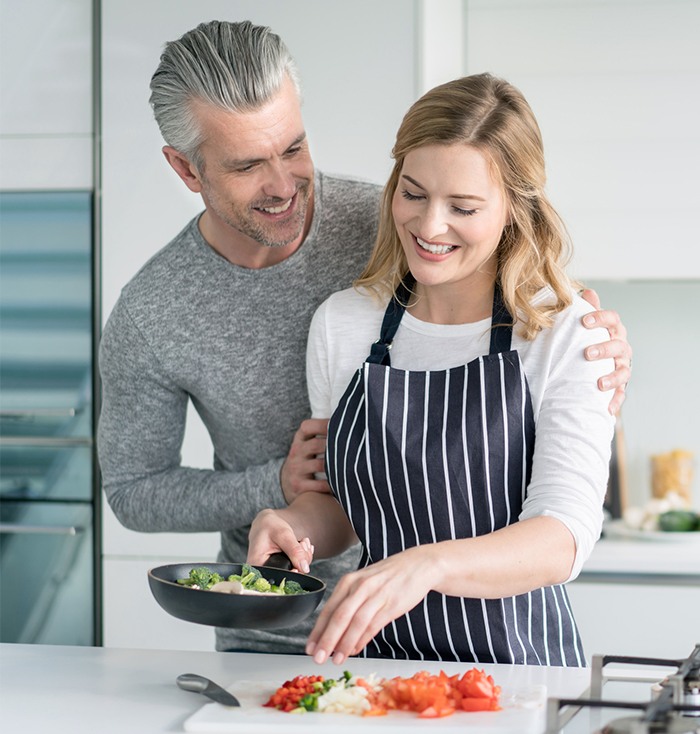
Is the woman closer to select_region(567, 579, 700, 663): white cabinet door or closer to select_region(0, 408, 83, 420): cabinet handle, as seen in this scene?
select_region(567, 579, 700, 663): white cabinet door

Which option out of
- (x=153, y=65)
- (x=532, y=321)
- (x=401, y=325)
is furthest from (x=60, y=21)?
(x=532, y=321)

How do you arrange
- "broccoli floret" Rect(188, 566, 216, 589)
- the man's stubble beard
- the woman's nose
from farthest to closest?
1. the man's stubble beard
2. the woman's nose
3. "broccoli floret" Rect(188, 566, 216, 589)

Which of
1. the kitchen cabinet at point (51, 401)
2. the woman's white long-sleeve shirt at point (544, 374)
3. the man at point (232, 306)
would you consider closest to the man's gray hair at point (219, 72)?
the man at point (232, 306)

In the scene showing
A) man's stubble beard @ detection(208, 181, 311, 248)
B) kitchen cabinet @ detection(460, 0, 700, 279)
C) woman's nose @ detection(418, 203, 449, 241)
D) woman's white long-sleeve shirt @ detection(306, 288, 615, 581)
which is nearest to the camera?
woman's white long-sleeve shirt @ detection(306, 288, 615, 581)

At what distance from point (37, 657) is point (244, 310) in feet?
2.19

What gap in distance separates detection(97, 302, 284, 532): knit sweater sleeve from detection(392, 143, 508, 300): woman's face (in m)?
0.47

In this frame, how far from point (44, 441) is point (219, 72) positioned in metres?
1.58

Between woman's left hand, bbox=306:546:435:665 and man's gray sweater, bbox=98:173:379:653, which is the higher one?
man's gray sweater, bbox=98:173:379:653

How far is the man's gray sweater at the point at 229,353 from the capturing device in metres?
1.80

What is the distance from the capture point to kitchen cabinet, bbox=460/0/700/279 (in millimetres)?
2822

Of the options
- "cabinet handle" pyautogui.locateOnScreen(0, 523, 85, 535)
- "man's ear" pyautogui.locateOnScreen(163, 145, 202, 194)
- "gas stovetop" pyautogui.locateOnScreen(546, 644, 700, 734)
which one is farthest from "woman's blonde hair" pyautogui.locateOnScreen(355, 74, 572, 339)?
"cabinet handle" pyautogui.locateOnScreen(0, 523, 85, 535)

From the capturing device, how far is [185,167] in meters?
1.81

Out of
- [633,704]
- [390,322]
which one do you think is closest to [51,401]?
[390,322]

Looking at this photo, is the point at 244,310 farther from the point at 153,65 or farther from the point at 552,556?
the point at 153,65
